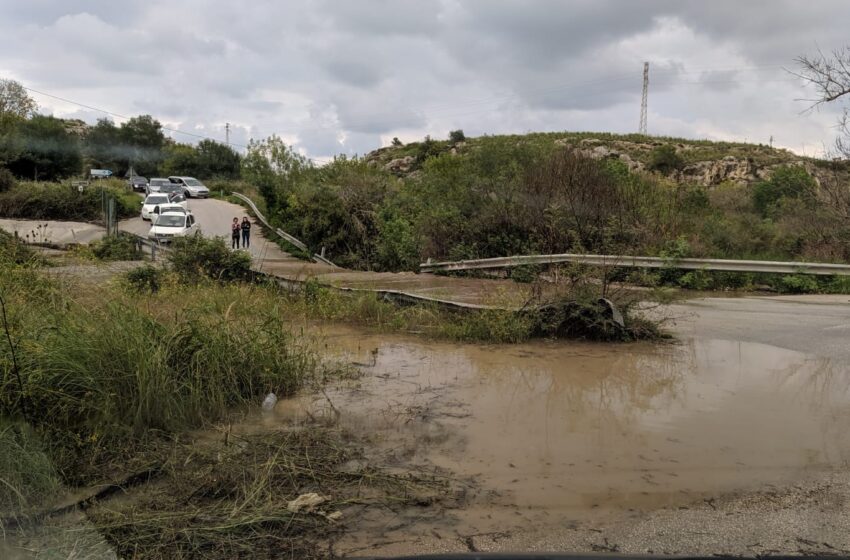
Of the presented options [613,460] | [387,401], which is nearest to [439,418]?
[387,401]

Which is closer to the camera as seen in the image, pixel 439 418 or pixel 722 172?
pixel 439 418

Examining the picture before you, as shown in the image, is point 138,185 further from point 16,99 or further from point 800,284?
point 800,284

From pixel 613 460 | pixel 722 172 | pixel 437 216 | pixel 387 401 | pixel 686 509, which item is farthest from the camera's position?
pixel 722 172

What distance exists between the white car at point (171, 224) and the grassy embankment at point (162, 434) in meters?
22.9

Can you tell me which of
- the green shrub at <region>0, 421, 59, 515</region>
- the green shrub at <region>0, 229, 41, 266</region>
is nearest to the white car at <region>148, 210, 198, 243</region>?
the green shrub at <region>0, 229, 41, 266</region>

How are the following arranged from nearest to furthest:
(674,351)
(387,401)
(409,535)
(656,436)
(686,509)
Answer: (409,535)
(686,509)
(656,436)
(387,401)
(674,351)

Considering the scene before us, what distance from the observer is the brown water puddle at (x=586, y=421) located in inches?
210

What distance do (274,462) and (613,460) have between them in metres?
2.95

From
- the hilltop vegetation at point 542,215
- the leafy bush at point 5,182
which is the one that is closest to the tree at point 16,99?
the leafy bush at point 5,182

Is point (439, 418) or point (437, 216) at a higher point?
point (437, 216)

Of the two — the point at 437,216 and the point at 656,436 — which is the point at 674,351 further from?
the point at 437,216

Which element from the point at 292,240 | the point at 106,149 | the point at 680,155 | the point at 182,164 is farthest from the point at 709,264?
the point at 106,149

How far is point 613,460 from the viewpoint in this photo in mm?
6078

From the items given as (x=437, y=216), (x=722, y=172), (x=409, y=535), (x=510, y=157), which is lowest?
(x=409, y=535)
